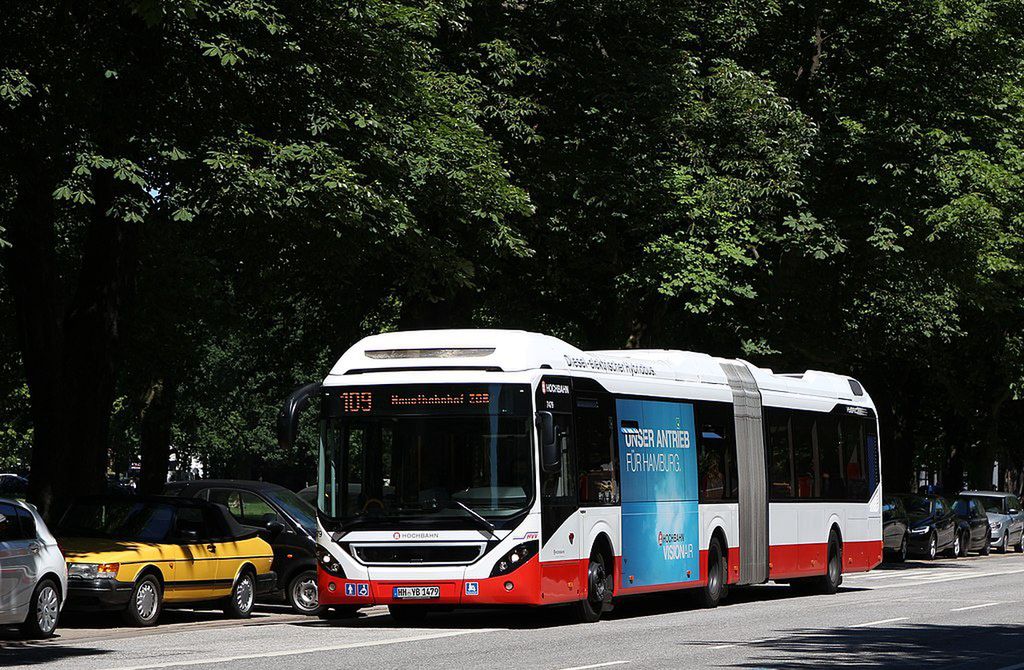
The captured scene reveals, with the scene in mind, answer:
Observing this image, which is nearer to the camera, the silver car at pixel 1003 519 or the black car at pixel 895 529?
the black car at pixel 895 529

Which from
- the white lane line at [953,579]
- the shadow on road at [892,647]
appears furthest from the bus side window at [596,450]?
the white lane line at [953,579]

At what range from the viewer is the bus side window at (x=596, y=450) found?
60.8 feet

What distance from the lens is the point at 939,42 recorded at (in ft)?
103

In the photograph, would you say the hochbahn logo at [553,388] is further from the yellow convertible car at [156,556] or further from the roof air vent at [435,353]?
the yellow convertible car at [156,556]

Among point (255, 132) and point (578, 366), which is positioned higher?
point (255, 132)

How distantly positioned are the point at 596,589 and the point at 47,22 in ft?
30.5

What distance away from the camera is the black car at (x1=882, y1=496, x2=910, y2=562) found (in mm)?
37719

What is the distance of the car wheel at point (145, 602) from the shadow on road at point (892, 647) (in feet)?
21.9

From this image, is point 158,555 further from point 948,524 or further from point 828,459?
point 948,524

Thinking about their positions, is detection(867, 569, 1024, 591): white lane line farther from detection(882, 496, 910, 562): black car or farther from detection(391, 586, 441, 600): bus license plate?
detection(391, 586, 441, 600): bus license plate

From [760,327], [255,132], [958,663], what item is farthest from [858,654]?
[760,327]

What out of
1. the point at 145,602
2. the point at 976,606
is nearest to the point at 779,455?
the point at 976,606

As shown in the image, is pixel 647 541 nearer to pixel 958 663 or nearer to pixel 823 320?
pixel 958 663

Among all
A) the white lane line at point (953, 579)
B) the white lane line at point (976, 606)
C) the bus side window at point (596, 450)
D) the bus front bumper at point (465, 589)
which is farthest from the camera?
the white lane line at point (953, 579)
